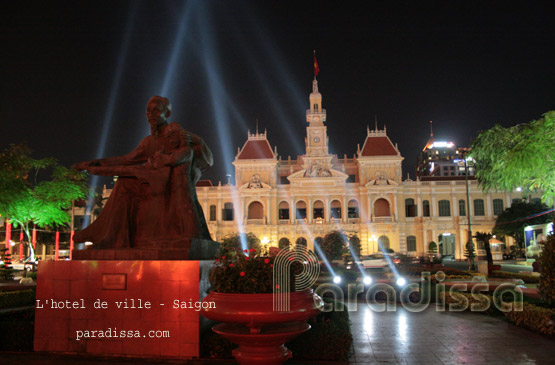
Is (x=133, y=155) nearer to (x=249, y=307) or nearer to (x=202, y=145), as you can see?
(x=202, y=145)

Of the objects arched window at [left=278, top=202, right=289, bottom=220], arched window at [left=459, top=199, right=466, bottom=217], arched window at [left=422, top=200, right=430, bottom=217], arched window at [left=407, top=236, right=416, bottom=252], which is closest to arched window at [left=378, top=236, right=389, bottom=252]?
arched window at [left=407, top=236, right=416, bottom=252]

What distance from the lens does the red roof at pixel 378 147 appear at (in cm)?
4999

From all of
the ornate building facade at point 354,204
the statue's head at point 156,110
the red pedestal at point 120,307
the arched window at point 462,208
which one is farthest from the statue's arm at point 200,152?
the arched window at point 462,208

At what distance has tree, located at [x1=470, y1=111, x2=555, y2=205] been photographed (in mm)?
14758

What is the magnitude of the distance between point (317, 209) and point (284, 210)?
3861mm

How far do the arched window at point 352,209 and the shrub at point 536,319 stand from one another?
41455 millimetres

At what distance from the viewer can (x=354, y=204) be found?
49469 millimetres

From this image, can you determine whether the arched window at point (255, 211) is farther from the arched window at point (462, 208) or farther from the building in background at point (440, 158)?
the building in background at point (440, 158)

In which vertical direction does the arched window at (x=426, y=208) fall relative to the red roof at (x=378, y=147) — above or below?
below

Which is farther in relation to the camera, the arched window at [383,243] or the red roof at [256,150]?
the red roof at [256,150]

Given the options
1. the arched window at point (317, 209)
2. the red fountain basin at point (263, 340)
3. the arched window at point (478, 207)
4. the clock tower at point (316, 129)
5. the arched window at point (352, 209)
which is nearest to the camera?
the red fountain basin at point (263, 340)

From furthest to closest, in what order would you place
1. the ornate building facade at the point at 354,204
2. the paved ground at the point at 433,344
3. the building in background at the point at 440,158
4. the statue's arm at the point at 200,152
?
the building in background at the point at 440,158 < the ornate building facade at the point at 354,204 < the statue's arm at the point at 200,152 < the paved ground at the point at 433,344

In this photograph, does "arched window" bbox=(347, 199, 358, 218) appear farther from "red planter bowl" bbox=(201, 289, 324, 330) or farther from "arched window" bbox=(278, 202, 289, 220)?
"red planter bowl" bbox=(201, 289, 324, 330)

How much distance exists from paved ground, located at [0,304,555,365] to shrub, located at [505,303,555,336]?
0.15m
